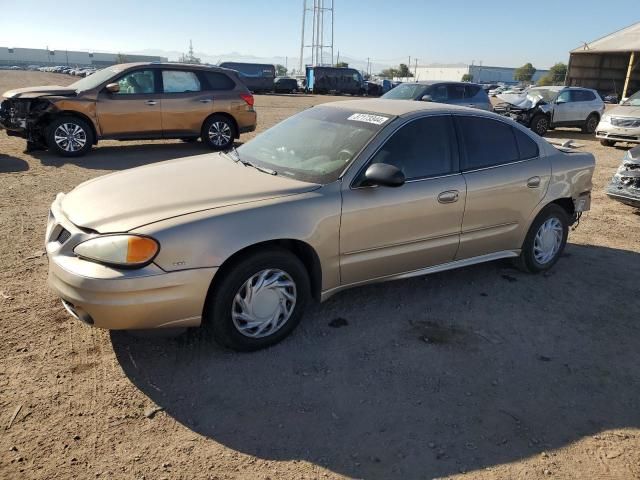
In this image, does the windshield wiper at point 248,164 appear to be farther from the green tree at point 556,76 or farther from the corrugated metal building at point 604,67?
the green tree at point 556,76

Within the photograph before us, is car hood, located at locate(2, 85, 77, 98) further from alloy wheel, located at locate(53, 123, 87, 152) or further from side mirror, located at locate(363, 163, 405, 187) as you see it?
side mirror, located at locate(363, 163, 405, 187)

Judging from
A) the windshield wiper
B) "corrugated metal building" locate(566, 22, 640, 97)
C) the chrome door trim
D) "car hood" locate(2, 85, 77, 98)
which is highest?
"corrugated metal building" locate(566, 22, 640, 97)

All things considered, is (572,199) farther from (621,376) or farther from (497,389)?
(497,389)

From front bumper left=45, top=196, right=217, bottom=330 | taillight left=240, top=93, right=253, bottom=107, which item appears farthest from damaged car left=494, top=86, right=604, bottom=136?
front bumper left=45, top=196, right=217, bottom=330

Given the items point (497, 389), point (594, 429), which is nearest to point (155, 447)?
point (497, 389)

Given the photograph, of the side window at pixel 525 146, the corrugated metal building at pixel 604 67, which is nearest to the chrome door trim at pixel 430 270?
the side window at pixel 525 146

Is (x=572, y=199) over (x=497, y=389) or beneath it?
over

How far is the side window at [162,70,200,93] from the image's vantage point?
1016 centimetres

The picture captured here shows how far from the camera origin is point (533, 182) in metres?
4.61

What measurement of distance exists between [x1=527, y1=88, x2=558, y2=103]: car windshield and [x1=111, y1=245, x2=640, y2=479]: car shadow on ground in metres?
13.6

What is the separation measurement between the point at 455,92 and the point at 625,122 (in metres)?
4.28

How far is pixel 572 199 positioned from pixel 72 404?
459cm

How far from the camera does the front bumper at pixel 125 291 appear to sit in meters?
2.85

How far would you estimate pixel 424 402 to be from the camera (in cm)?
303
